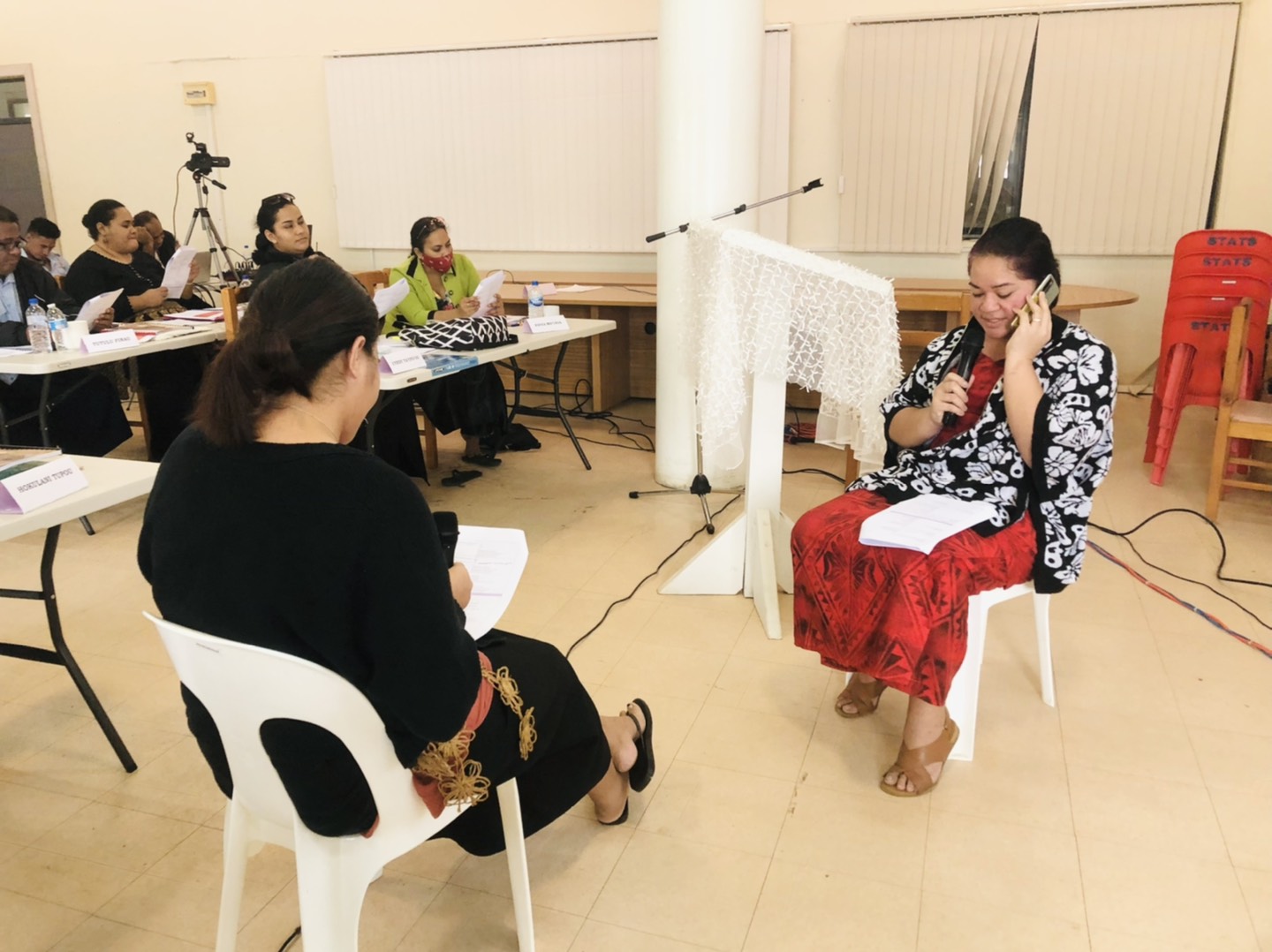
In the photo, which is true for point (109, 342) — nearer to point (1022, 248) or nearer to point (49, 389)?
point (49, 389)

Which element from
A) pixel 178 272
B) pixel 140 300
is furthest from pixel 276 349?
pixel 178 272

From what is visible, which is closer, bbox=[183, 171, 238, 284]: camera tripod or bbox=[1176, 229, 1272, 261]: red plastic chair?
bbox=[1176, 229, 1272, 261]: red plastic chair

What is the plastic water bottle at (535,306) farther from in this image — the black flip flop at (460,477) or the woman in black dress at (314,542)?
the woman in black dress at (314,542)

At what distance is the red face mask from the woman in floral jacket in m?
2.37

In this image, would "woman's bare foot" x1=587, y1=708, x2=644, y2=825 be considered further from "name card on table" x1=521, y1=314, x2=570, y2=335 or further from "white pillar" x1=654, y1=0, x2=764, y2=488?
"name card on table" x1=521, y1=314, x2=570, y2=335

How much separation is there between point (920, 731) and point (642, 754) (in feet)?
1.85

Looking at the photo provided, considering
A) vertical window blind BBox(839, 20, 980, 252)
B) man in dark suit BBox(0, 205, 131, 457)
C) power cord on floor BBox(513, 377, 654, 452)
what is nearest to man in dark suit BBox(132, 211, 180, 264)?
man in dark suit BBox(0, 205, 131, 457)

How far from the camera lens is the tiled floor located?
1.54 metres

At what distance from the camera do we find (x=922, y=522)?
183cm

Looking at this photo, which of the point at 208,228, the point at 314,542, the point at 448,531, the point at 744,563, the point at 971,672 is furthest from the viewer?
the point at 208,228

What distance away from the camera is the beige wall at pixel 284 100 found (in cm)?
517

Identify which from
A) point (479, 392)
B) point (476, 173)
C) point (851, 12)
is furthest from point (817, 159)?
point (479, 392)

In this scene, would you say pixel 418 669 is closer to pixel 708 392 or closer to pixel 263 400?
pixel 263 400

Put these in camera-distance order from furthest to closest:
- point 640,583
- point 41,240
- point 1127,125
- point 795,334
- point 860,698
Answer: point 41,240, point 1127,125, point 640,583, point 795,334, point 860,698
